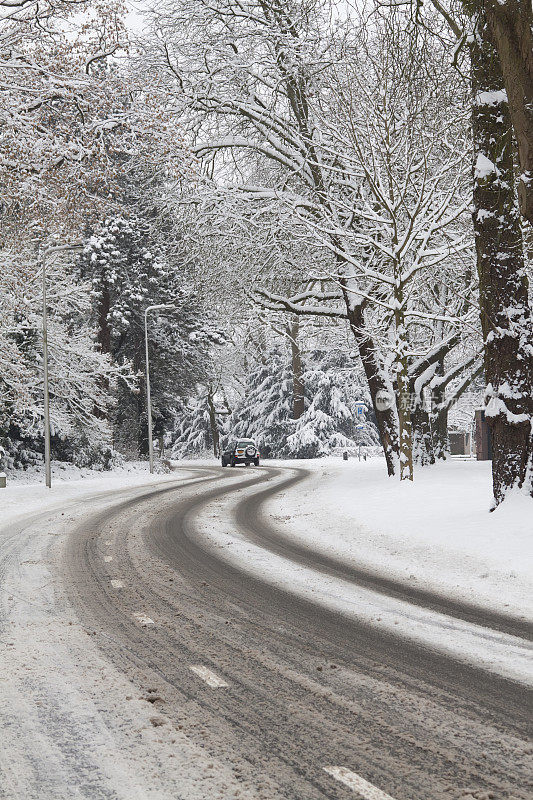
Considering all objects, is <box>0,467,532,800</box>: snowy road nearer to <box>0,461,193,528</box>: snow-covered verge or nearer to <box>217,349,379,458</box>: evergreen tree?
<box>0,461,193,528</box>: snow-covered verge

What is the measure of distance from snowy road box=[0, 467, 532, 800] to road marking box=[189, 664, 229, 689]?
0.04ft

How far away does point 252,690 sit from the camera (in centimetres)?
471

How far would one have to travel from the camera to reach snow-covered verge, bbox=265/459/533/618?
310 inches

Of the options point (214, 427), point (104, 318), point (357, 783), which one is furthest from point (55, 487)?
point (214, 427)

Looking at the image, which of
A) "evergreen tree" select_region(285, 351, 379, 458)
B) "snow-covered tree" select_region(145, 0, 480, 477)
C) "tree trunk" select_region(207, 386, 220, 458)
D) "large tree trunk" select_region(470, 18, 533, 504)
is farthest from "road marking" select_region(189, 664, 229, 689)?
"tree trunk" select_region(207, 386, 220, 458)

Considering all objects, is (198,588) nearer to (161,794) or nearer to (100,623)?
(100,623)

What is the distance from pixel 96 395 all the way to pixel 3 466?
16.5ft

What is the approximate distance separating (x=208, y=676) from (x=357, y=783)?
1.78 metres

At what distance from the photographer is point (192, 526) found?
A: 1404cm

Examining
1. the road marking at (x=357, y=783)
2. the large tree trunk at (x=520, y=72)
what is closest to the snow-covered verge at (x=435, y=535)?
A: the road marking at (x=357, y=783)

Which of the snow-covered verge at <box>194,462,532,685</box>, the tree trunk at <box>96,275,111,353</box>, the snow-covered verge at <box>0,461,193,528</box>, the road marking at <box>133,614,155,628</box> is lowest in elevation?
the snow-covered verge at <box>194,462,532,685</box>

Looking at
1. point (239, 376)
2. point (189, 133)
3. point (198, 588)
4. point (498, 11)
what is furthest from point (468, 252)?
point (239, 376)

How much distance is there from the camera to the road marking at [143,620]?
6543 millimetres

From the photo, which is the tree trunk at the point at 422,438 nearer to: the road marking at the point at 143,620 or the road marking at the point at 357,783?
the road marking at the point at 143,620
